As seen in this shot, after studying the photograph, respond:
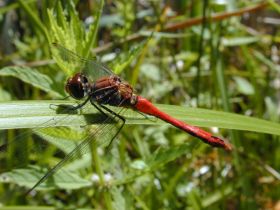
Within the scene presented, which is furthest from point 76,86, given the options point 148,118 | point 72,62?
point 148,118

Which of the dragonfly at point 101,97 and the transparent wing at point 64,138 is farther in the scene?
the dragonfly at point 101,97

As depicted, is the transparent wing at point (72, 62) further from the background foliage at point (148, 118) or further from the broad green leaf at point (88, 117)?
the broad green leaf at point (88, 117)

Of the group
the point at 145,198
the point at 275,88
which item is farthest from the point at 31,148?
the point at 275,88

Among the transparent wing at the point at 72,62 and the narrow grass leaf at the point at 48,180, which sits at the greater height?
the transparent wing at the point at 72,62

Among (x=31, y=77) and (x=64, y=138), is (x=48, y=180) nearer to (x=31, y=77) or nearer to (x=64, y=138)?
(x=64, y=138)

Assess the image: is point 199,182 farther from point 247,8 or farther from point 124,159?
point 247,8

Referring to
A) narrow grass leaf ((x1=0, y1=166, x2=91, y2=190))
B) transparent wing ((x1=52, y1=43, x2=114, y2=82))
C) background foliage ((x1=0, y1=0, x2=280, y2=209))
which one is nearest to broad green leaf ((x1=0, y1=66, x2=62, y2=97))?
background foliage ((x1=0, y1=0, x2=280, y2=209))

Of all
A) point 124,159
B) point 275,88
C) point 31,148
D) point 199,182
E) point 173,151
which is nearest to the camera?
point 31,148

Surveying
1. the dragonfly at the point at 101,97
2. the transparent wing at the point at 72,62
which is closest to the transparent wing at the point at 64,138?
the dragonfly at the point at 101,97
